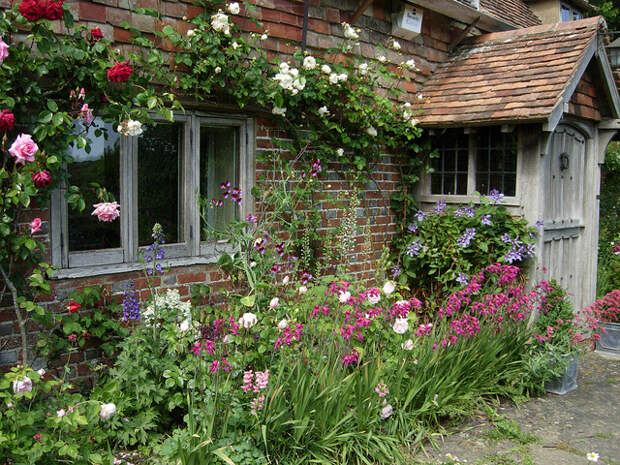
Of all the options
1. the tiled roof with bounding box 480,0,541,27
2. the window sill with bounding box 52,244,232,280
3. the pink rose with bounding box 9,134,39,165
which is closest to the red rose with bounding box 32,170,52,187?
the pink rose with bounding box 9,134,39,165

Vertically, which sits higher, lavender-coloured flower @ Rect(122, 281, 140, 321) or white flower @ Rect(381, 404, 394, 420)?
lavender-coloured flower @ Rect(122, 281, 140, 321)

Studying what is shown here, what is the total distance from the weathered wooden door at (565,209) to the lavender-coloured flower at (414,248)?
1.32 metres

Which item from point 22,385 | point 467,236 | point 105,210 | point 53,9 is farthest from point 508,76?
point 22,385

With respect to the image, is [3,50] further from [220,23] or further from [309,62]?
[309,62]

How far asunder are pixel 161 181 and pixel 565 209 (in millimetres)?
4653

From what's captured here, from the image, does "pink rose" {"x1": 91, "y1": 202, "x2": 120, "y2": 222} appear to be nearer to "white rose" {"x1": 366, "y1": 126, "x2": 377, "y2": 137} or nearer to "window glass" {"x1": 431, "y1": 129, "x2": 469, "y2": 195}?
"white rose" {"x1": 366, "y1": 126, "x2": 377, "y2": 137}

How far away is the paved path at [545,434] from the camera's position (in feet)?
13.4

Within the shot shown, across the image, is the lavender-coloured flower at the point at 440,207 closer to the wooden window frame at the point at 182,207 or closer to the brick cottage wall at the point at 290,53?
the brick cottage wall at the point at 290,53

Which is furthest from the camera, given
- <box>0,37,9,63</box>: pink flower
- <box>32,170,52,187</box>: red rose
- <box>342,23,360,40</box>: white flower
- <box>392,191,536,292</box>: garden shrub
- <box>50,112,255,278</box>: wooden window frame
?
<box>392,191,536,292</box>: garden shrub

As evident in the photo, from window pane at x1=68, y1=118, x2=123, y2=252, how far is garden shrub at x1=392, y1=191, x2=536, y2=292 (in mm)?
3056

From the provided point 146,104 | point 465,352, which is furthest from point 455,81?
point 146,104

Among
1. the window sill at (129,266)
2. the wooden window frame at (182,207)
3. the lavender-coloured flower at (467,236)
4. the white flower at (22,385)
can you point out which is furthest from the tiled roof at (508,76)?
the white flower at (22,385)

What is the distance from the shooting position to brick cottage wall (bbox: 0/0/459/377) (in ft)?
13.7

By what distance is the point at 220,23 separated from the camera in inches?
186
